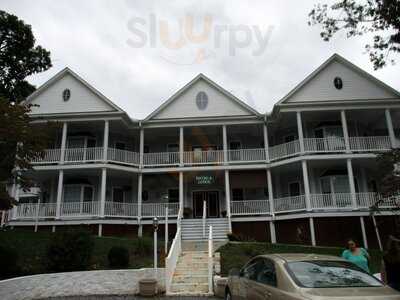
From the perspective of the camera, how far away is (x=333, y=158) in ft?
65.7

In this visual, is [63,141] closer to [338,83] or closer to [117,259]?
[117,259]

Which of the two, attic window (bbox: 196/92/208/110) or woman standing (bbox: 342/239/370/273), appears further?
attic window (bbox: 196/92/208/110)

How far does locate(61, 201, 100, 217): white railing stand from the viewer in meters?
20.5

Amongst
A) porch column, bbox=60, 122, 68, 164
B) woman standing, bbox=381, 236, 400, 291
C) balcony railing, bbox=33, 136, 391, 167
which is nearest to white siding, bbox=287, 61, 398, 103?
balcony railing, bbox=33, 136, 391, 167

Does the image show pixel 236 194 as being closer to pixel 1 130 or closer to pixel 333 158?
pixel 333 158

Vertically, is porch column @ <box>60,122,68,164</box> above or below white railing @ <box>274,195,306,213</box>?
above

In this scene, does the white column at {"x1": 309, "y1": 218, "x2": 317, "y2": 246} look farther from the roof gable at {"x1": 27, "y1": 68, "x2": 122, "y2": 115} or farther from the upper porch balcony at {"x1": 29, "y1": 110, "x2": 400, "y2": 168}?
the roof gable at {"x1": 27, "y1": 68, "x2": 122, "y2": 115}

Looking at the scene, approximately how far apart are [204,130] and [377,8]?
1183 centimetres

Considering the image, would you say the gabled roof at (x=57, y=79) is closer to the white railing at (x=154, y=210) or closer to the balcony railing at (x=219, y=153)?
the balcony railing at (x=219, y=153)

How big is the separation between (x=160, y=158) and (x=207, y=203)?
4273 millimetres

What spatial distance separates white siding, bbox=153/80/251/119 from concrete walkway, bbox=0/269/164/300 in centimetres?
1243

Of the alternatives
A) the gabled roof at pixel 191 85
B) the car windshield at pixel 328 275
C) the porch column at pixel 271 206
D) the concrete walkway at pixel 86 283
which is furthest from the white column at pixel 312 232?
the car windshield at pixel 328 275

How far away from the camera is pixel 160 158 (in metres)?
22.7

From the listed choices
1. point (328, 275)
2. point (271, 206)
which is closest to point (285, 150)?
point (271, 206)
